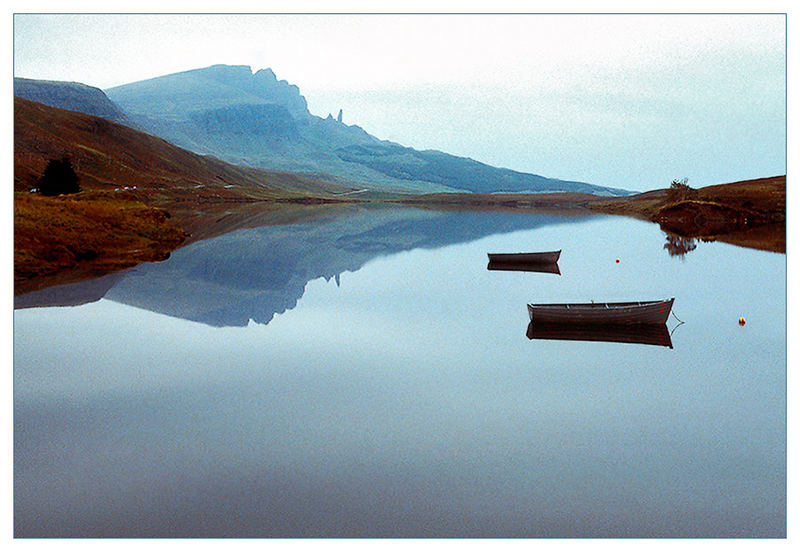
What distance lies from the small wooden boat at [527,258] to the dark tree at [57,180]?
7002 cm

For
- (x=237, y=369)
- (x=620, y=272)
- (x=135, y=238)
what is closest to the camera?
(x=237, y=369)

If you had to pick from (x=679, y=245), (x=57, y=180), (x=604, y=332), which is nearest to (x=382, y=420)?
(x=604, y=332)

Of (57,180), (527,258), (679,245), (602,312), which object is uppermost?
(57,180)

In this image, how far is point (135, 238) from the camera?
2697 inches

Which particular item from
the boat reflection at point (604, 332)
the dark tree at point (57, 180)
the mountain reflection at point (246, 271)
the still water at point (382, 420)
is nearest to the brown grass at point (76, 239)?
the mountain reflection at point (246, 271)

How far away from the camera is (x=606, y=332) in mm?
34625

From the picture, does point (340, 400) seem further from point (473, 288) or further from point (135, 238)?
point (135, 238)

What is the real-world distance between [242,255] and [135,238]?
11.4 meters

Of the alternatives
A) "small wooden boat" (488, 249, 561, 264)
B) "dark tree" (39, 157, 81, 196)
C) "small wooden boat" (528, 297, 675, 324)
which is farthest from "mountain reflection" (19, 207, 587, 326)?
"dark tree" (39, 157, 81, 196)

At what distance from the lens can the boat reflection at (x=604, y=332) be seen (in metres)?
33.5

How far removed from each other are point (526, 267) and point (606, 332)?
30.9 metres

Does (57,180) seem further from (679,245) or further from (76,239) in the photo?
(679,245)

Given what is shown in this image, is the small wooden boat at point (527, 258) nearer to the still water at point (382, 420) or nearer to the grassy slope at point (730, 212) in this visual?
the still water at point (382, 420)
